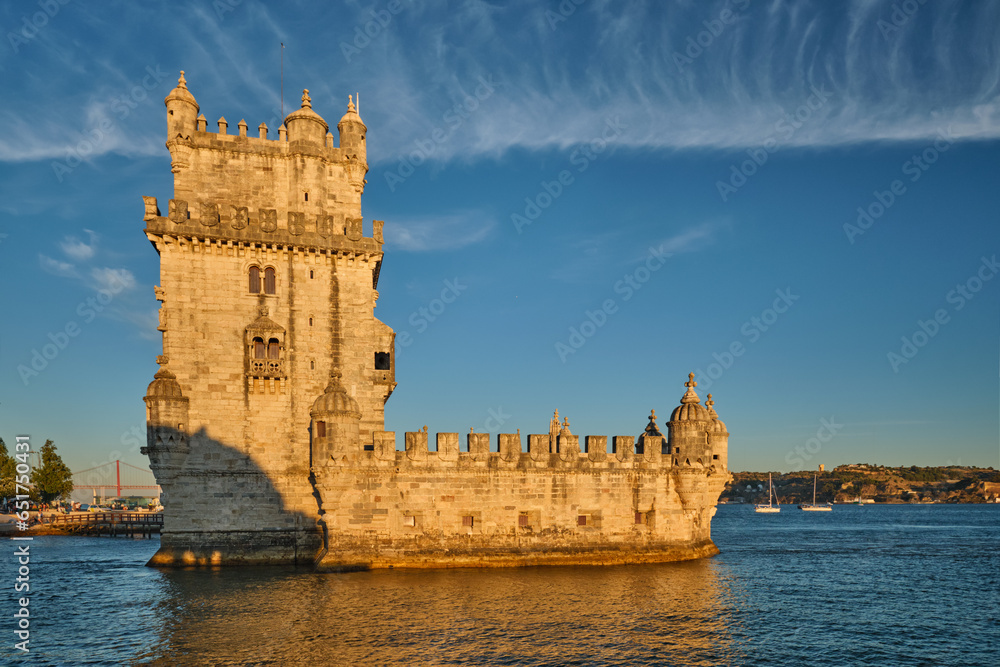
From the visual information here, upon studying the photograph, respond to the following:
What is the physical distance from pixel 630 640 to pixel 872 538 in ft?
173

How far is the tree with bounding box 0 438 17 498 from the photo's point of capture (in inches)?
2359

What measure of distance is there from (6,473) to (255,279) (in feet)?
174

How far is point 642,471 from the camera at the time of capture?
29938 mm

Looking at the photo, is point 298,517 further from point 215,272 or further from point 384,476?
point 215,272

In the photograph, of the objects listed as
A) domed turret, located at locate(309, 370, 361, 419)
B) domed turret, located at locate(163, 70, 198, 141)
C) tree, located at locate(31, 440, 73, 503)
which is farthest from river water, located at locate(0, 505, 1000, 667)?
tree, located at locate(31, 440, 73, 503)

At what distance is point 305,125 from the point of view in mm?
31406

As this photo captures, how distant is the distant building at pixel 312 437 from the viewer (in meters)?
27.4

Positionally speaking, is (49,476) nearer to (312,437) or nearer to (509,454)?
(312,437)

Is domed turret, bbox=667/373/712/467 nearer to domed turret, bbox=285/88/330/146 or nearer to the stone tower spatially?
the stone tower

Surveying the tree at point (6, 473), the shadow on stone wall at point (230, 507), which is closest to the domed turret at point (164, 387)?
the shadow on stone wall at point (230, 507)

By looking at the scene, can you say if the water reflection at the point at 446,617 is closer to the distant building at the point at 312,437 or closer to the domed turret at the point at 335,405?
the distant building at the point at 312,437

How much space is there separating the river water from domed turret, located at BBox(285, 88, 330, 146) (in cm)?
2120

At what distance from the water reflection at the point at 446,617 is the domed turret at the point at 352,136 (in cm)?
2089

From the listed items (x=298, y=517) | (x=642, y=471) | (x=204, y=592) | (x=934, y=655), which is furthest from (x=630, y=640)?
(x=298, y=517)
